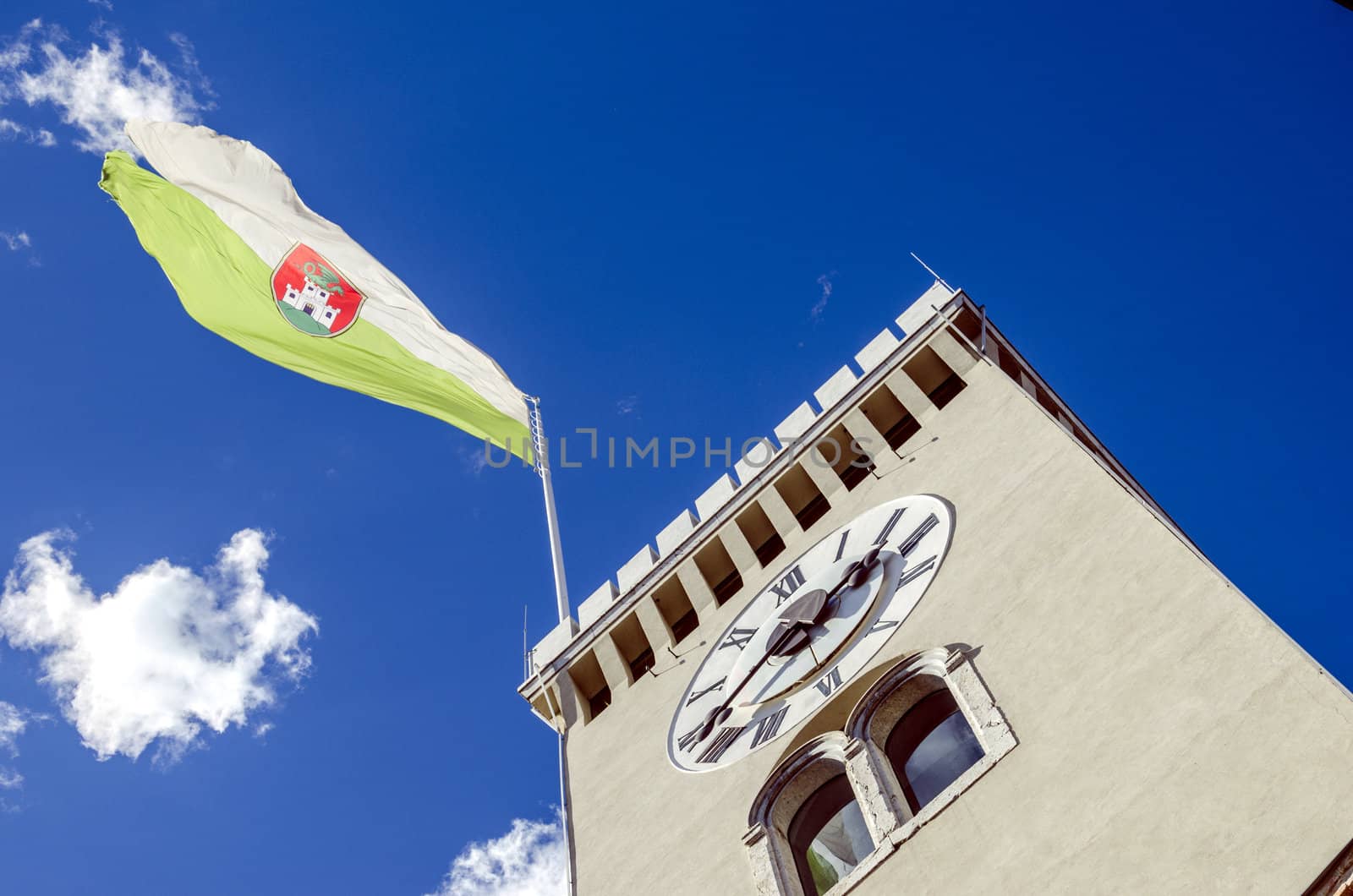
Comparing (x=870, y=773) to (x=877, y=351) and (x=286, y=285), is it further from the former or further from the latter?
(x=286, y=285)

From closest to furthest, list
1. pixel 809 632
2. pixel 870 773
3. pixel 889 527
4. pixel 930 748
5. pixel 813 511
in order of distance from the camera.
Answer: pixel 870 773
pixel 930 748
pixel 809 632
pixel 889 527
pixel 813 511

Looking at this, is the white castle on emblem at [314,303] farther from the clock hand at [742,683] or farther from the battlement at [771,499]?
the clock hand at [742,683]

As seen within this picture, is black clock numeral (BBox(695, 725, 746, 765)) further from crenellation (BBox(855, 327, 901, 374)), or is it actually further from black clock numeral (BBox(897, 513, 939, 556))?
crenellation (BBox(855, 327, 901, 374))

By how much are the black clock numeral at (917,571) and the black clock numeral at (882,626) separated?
0.57 metres

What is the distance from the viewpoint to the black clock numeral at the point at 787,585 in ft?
57.0

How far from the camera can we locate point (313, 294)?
19672 mm

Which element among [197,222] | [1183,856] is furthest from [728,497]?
[1183,856]

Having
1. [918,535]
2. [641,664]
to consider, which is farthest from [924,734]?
[641,664]

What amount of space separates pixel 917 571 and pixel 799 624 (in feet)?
5.37

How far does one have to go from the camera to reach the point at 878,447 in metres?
18.7

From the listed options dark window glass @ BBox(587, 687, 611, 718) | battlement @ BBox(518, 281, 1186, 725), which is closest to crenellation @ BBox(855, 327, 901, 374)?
battlement @ BBox(518, 281, 1186, 725)

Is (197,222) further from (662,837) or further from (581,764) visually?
(662,837)

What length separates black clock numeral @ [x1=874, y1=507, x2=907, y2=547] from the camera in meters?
16.9

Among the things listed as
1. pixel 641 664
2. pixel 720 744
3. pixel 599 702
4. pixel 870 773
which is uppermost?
pixel 641 664
